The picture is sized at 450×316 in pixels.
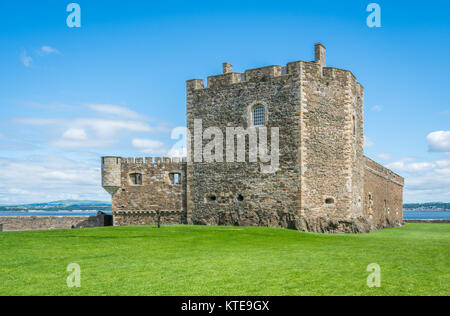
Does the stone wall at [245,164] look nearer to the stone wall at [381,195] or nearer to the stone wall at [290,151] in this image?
the stone wall at [290,151]

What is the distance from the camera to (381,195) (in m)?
35.4

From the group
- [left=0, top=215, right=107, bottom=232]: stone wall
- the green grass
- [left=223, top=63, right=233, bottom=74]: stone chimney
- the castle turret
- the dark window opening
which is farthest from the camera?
the castle turret

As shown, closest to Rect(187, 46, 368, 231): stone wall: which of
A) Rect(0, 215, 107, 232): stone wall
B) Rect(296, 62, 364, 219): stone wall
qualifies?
Rect(296, 62, 364, 219): stone wall

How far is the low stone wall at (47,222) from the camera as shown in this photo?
28.8 meters

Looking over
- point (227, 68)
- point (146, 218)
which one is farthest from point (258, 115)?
point (146, 218)

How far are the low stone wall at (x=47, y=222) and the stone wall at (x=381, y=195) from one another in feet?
64.9

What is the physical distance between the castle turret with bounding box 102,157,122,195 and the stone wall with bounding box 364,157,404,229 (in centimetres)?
1797

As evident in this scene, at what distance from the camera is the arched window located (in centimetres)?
2564

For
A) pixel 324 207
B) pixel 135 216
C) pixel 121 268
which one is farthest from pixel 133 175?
pixel 121 268

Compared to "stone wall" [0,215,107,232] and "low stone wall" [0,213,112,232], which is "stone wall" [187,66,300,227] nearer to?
"low stone wall" [0,213,112,232]

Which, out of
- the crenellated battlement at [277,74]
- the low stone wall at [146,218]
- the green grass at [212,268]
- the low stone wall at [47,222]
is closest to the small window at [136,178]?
the low stone wall at [146,218]

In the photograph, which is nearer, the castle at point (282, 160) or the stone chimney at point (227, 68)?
the castle at point (282, 160)

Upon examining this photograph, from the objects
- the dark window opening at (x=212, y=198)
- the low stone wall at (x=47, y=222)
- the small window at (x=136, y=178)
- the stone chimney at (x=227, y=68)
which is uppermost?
the stone chimney at (x=227, y=68)
